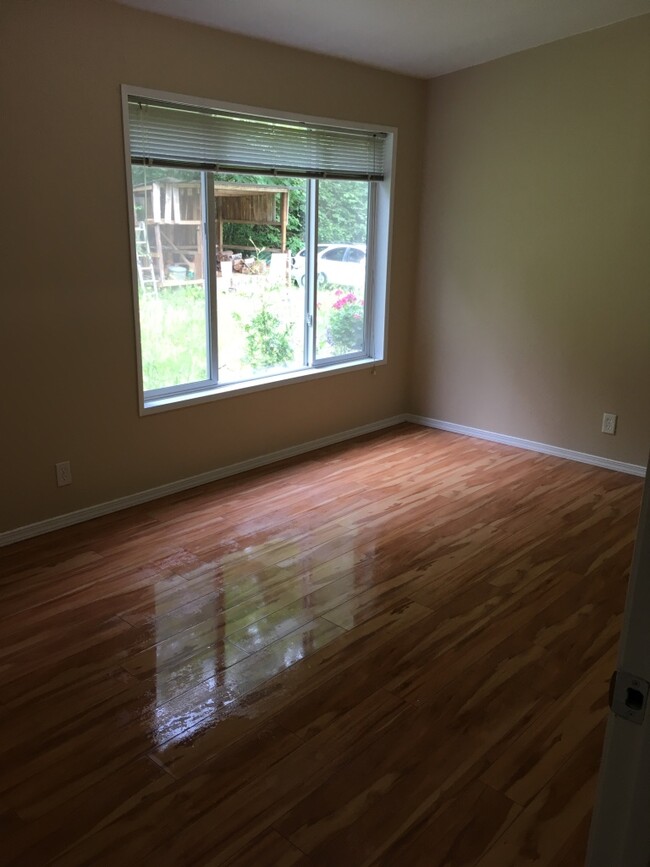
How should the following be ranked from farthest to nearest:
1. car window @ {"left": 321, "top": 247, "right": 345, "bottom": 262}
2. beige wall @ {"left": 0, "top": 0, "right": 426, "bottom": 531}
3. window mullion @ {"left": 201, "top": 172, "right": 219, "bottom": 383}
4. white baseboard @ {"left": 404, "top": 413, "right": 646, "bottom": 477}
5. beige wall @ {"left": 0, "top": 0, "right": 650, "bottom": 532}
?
car window @ {"left": 321, "top": 247, "right": 345, "bottom": 262}
white baseboard @ {"left": 404, "top": 413, "right": 646, "bottom": 477}
window mullion @ {"left": 201, "top": 172, "right": 219, "bottom": 383}
beige wall @ {"left": 0, "top": 0, "right": 650, "bottom": 532}
beige wall @ {"left": 0, "top": 0, "right": 426, "bottom": 531}

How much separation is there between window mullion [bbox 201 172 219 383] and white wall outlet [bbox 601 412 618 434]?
8.09 ft

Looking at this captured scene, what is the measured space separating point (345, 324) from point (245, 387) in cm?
111

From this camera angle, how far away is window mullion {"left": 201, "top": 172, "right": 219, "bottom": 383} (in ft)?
12.9

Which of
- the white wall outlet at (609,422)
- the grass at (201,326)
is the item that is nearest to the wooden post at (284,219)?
the grass at (201,326)

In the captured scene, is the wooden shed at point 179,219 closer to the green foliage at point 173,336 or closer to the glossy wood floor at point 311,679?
the green foliage at point 173,336

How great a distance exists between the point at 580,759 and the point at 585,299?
124 inches

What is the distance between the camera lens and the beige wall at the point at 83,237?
3123 millimetres

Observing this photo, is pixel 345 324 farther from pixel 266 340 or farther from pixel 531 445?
pixel 531 445

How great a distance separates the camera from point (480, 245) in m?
4.93

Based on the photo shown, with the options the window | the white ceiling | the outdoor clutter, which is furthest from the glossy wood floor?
the white ceiling

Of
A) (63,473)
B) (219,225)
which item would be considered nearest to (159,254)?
(219,225)

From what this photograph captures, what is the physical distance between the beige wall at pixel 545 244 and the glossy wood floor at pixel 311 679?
99cm

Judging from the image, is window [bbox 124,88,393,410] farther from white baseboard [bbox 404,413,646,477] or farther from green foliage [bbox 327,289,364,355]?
white baseboard [bbox 404,413,646,477]

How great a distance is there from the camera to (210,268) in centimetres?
405
